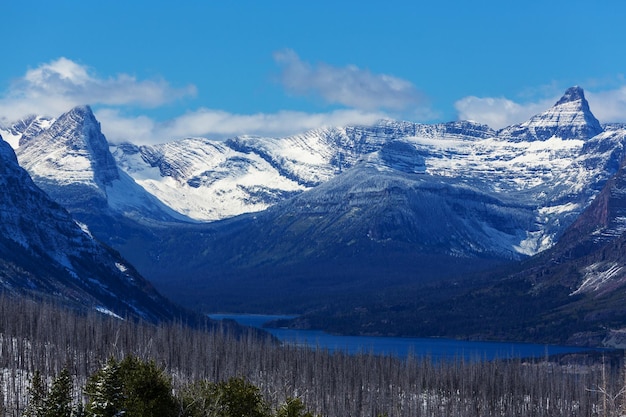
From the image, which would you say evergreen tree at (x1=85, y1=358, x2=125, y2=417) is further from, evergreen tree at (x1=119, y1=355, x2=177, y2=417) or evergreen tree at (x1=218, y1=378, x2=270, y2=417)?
evergreen tree at (x1=218, y1=378, x2=270, y2=417)

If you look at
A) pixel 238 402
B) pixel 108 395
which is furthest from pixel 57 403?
pixel 238 402

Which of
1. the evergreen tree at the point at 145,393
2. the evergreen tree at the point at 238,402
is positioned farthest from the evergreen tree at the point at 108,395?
the evergreen tree at the point at 238,402

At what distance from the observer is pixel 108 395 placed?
10181 cm

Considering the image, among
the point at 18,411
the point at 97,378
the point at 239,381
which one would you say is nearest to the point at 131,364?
the point at 97,378

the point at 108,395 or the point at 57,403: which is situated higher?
the point at 108,395

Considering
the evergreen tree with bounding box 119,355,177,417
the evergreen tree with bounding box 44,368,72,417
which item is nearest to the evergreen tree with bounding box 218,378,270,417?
the evergreen tree with bounding box 119,355,177,417

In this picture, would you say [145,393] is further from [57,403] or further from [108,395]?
[57,403]

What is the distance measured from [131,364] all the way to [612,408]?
111 metres

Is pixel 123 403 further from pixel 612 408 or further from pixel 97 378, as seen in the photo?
pixel 612 408

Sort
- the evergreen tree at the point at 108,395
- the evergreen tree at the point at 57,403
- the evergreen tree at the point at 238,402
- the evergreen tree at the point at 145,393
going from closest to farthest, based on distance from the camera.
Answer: the evergreen tree at the point at 145,393 < the evergreen tree at the point at 108,395 < the evergreen tree at the point at 57,403 < the evergreen tree at the point at 238,402

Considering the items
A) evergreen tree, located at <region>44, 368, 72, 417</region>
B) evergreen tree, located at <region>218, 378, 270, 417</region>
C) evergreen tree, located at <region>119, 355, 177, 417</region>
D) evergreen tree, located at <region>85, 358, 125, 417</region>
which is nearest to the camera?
evergreen tree, located at <region>119, 355, 177, 417</region>

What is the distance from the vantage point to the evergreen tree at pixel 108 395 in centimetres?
10156

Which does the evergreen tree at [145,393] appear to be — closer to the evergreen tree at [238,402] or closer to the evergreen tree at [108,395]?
the evergreen tree at [108,395]

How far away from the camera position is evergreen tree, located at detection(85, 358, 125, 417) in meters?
102
